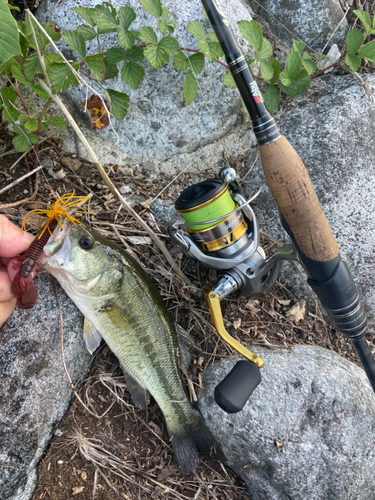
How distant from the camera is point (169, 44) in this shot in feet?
7.23

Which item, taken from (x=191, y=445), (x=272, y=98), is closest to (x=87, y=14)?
(x=272, y=98)

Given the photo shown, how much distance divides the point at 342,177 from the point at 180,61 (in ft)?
4.93

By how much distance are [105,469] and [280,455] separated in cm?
112

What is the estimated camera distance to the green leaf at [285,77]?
2617 mm

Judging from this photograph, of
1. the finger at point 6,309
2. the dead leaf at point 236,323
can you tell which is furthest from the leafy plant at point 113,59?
the dead leaf at point 236,323

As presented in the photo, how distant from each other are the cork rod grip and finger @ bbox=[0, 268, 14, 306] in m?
1.62

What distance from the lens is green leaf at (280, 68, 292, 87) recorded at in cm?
262

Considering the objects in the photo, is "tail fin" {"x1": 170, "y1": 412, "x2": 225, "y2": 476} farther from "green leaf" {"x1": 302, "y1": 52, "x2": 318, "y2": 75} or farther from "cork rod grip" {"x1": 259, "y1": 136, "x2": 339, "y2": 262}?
"green leaf" {"x1": 302, "y1": 52, "x2": 318, "y2": 75}

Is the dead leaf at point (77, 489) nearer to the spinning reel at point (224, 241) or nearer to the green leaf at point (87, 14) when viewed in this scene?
the spinning reel at point (224, 241)

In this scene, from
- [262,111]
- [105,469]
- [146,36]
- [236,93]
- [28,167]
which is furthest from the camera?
[236,93]

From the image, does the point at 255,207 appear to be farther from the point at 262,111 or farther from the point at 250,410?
the point at 250,410

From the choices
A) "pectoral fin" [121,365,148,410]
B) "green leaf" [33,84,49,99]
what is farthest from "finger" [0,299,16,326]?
"green leaf" [33,84,49,99]

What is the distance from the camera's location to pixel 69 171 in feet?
8.70

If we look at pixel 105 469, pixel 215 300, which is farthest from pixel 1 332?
pixel 215 300
